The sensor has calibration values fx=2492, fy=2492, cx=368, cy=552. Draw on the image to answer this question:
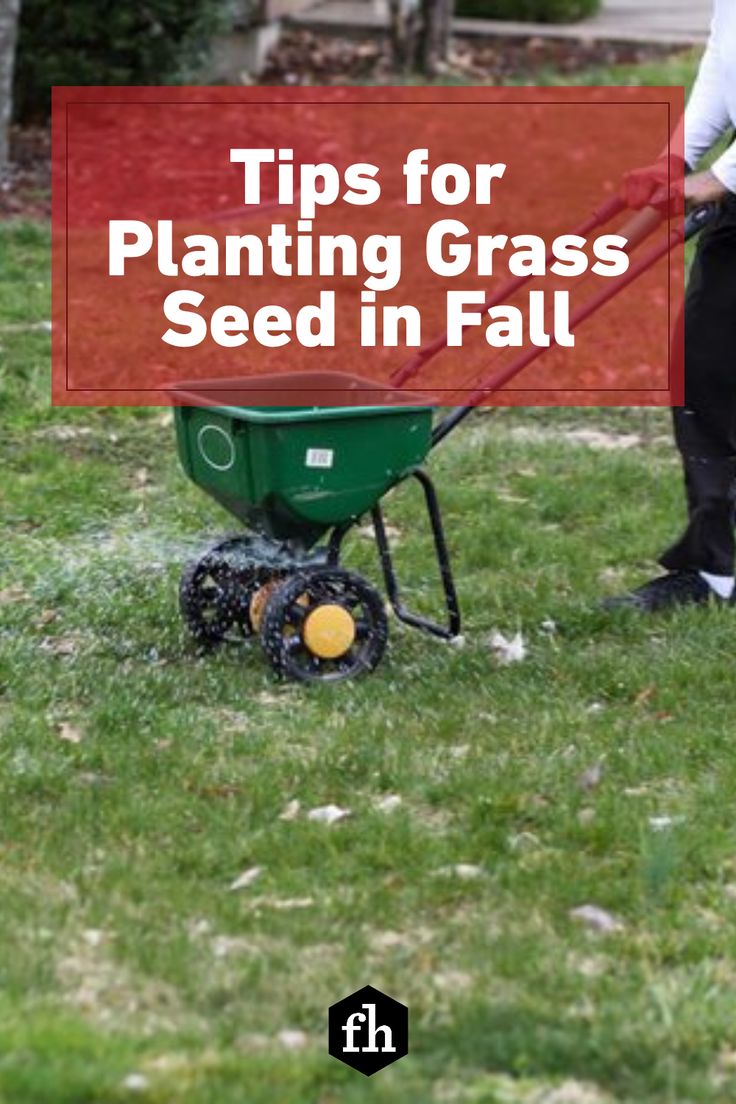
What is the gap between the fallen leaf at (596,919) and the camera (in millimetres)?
4938

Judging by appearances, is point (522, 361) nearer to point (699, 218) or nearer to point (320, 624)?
point (699, 218)

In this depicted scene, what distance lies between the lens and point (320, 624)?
20.8 ft

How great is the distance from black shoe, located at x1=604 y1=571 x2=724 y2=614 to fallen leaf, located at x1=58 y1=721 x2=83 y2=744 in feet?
5.77

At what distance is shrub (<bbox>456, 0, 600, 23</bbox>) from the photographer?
808 inches

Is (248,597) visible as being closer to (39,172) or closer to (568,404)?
(568,404)

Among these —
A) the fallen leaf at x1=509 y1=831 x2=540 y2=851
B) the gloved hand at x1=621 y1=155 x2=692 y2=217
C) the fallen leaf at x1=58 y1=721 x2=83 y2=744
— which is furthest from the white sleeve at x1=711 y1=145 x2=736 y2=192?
the fallen leaf at x1=58 y1=721 x2=83 y2=744

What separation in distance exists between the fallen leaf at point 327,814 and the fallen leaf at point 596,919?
68 cm

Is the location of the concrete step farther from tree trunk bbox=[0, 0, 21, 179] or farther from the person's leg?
the person's leg

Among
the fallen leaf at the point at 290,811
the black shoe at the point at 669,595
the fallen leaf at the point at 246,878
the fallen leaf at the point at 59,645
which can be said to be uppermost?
the black shoe at the point at 669,595

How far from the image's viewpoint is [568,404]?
9.61 meters

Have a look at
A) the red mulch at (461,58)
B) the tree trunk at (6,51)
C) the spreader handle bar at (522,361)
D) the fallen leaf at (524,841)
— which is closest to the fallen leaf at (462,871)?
the fallen leaf at (524,841)

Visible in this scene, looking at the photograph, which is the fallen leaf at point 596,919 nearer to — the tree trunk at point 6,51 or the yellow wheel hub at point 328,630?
the yellow wheel hub at point 328,630

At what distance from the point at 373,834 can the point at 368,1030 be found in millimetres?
958

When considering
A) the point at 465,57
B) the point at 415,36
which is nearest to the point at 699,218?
the point at 415,36
